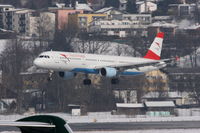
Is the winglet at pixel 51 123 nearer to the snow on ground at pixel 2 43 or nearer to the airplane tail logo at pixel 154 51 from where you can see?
the airplane tail logo at pixel 154 51

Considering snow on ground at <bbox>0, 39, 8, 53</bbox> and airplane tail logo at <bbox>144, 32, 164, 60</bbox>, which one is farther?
snow on ground at <bbox>0, 39, 8, 53</bbox>

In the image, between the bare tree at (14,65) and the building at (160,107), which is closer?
the building at (160,107)

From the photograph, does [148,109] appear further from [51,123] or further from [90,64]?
[51,123]

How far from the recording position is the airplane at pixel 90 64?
219 feet

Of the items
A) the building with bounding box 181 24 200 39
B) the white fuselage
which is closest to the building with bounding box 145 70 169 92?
the white fuselage

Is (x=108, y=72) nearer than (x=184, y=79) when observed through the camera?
Yes

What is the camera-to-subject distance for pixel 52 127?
→ 15289mm

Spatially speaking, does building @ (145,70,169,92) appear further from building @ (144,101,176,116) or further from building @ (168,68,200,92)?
building @ (144,101,176,116)

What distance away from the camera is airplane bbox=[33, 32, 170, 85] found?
66.9 metres

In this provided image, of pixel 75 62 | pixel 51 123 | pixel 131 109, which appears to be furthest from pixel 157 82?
pixel 51 123

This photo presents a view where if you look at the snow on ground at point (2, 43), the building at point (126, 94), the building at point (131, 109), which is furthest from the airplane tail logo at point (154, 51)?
the snow on ground at point (2, 43)

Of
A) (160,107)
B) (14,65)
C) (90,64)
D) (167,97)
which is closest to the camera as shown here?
(90,64)

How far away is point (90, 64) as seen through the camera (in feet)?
230

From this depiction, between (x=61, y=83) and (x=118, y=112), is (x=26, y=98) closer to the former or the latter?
(x=61, y=83)
